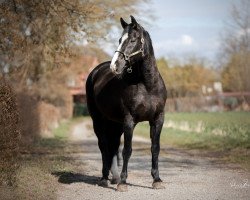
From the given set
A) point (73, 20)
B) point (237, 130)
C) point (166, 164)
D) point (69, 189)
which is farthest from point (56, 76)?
point (69, 189)

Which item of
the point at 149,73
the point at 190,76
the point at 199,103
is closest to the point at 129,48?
the point at 149,73

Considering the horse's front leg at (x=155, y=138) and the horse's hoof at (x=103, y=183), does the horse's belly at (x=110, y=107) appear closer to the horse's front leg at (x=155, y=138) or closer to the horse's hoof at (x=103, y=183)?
the horse's front leg at (x=155, y=138)

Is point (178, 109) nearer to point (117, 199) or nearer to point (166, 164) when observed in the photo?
point (166, 164)

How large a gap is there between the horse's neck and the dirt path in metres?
1.95

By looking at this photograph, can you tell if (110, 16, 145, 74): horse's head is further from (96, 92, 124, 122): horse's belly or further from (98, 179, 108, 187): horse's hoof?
(98, 179, 108, 187): horse's hoof

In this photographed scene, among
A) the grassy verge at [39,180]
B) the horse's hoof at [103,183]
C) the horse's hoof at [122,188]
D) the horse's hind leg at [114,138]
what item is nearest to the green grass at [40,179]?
the grassy verge at [39,180]

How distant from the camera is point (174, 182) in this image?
1030cm

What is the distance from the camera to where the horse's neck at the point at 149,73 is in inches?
381

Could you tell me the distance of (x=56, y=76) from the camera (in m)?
42.9

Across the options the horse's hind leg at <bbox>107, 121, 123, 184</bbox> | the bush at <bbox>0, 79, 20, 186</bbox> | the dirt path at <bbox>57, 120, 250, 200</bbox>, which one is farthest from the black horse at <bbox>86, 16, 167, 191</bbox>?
the bush at <bbox>0, 79, 20, 186</bbox>

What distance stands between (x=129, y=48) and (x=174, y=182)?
9.40 feet

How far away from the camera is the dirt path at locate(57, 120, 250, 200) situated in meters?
8.83

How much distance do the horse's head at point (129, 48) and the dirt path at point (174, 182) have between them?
88.2 inches

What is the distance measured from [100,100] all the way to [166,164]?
365 centimetres
